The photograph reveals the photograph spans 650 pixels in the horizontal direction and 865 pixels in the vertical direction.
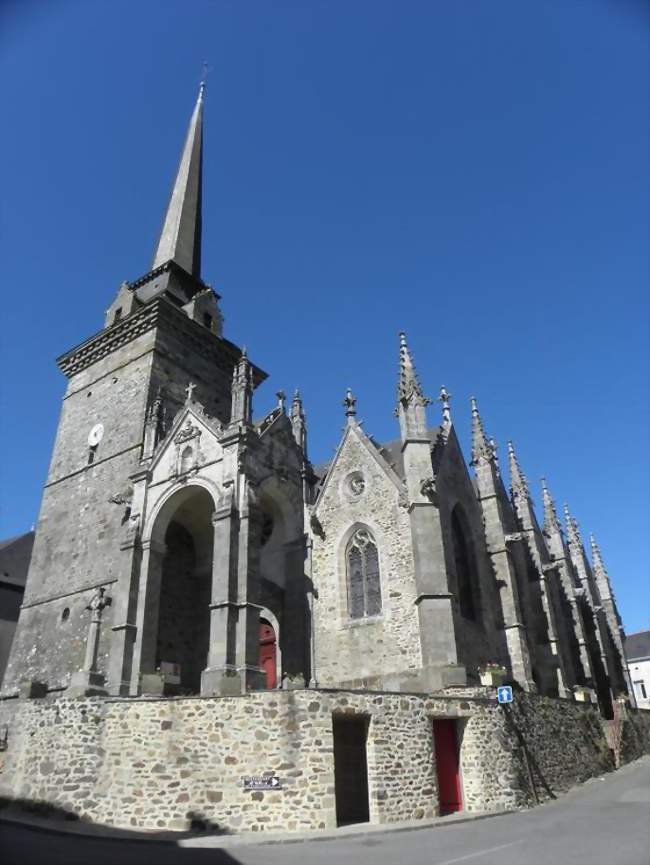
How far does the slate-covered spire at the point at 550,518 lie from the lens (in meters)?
27.2

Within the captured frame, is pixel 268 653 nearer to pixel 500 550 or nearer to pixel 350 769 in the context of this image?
pixel 350 769

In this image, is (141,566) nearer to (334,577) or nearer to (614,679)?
(334,577)

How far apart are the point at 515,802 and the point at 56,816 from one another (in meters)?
9.06

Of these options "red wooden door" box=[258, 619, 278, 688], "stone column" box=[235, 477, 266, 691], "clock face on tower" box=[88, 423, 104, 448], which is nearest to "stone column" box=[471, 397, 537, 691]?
"red wooden door" box=[258, 619, 278, 688]

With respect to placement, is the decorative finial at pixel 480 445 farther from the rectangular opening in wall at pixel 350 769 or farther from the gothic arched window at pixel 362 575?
the rectangular opening in wall at pixel 350 769

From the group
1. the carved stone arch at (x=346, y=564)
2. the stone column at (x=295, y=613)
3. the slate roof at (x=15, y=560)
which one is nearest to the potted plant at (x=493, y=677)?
the carved stone arch at (x=346, y=564)

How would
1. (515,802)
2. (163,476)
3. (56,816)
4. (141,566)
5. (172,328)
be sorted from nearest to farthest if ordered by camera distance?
1. (56,816)
2. (515,802)
3. (141,566)
4. (163,476)
5. (172,328)

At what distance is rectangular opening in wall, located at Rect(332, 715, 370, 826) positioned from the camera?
1125 centimetres

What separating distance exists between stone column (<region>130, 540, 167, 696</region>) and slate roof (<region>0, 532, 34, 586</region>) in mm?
12864

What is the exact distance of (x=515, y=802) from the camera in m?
12.2

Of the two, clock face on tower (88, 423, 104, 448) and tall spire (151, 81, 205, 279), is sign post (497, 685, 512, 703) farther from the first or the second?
tall spire (151, 81, 205, 279)

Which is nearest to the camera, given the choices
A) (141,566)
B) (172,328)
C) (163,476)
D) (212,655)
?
(212,655)

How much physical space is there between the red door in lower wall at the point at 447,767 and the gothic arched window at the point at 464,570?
5.15 metres

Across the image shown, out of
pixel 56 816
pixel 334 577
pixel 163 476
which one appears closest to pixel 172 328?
pixel 163 476
